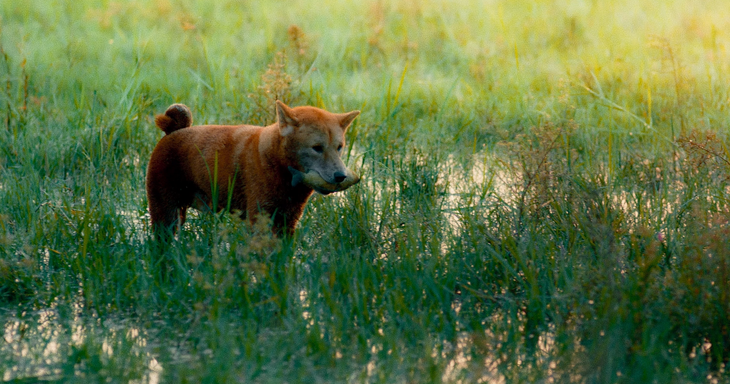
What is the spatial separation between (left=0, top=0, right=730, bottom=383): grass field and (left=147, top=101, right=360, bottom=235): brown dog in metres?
0.17

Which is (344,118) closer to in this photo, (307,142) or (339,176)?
(307,142)

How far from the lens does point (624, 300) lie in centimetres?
350

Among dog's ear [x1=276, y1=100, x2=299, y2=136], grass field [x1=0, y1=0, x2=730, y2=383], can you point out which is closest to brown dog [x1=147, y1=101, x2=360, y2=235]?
dog's ear [x1=276, y1=100, x2=299, y2=136]

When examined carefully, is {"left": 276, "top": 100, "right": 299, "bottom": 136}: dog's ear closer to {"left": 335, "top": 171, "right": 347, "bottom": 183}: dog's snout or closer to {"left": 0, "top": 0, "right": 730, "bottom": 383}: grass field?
{"left": 335, "top": 171, "right": 347, "bottom": 183}: dog's snout

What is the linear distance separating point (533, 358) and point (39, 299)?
2.53 metres

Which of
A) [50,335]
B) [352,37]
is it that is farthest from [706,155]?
[352,37]

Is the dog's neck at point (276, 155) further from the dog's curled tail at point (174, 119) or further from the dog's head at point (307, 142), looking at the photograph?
the dog's curled tail at point (174, 119)

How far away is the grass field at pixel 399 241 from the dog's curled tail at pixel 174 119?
65 centimetres

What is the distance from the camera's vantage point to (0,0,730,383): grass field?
3338 millimetres

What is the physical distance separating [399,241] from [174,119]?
1819 mm

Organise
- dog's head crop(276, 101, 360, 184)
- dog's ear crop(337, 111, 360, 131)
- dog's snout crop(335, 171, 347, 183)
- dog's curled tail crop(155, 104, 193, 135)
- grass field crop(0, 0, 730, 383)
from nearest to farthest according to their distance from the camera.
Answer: grass field crop(0, 0, 730, 383) < dog's snout crop(335, 171, 347, 183) < dog's head crop(276, 101, 360, 184) < dog's ear crop(337, 111, 360, 131) < dog's curled tail crop(155, 104, 193, 135)

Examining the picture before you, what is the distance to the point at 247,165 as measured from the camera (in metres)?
4.71

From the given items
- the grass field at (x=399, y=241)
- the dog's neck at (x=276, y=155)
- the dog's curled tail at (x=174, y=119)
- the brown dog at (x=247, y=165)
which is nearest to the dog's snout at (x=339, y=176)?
the brown dog at (x=247, y=165)

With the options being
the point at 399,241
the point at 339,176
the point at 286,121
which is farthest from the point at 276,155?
the point at 399,241
